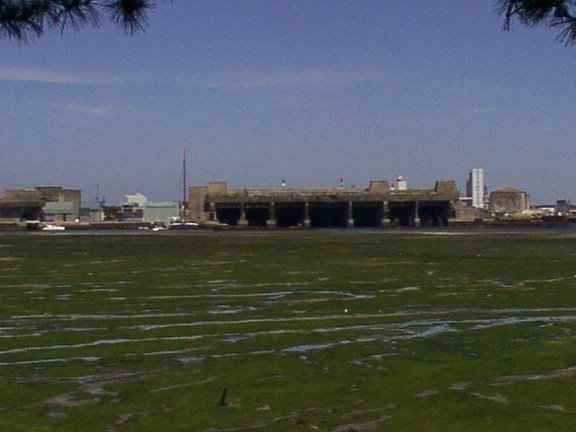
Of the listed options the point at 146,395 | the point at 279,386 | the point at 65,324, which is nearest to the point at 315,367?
the point at 279,386

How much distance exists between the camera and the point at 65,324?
71.3 ft

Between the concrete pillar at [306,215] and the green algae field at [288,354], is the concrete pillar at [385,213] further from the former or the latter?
the green algae field at [288,354]

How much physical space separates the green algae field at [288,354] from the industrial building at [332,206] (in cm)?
13763

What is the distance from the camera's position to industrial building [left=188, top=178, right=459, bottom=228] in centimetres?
17238

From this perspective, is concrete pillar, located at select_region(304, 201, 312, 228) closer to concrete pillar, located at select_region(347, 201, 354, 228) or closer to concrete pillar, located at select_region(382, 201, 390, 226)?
concrete pillar, located at select_region(347, 201, 354, 228)

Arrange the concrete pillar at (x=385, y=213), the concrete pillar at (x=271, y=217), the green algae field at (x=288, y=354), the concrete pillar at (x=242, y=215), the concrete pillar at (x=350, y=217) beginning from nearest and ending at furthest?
the green algae field at (x=288, y=354), the concrete pillar at (x=271, y=217), the concrete pillar at (x=242, y=215), the concrete pillar at (x=350, y=217), the concrete pillar at (x=385, y=213)

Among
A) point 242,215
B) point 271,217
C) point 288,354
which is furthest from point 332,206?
point 288,354

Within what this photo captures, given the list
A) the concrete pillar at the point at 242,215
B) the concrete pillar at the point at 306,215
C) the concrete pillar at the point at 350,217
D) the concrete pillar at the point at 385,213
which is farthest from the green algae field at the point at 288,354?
the concrete pillar at the point at 385,213

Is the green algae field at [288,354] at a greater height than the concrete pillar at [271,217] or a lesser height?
greater

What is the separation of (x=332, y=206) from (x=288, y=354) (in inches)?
6386

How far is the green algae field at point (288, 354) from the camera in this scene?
498 inches

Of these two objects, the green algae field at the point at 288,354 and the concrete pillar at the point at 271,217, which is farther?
the concrete pillar at the point at 271,217

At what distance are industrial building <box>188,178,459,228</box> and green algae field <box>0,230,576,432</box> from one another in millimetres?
137633

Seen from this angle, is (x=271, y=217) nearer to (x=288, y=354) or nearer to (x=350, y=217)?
(x=350, y=217)
